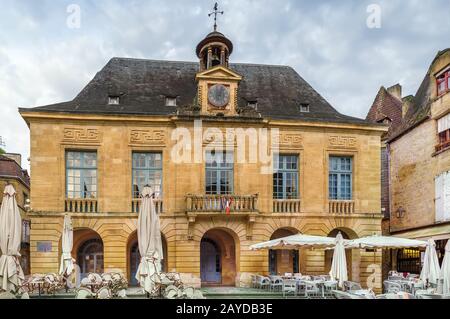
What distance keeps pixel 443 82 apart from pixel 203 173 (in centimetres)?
Answer: 1096

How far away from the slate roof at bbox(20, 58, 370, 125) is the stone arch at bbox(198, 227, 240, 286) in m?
5.90

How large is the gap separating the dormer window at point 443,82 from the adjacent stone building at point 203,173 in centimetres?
282

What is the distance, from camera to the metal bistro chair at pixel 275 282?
16.0 meters

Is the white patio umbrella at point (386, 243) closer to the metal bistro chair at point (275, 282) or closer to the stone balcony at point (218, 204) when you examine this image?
the metal bistro chair at point (275, 282)

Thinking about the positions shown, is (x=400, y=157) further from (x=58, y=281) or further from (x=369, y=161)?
(x=58, y=281)

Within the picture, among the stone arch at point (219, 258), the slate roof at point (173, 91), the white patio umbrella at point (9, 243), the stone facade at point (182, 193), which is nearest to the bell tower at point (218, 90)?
the slate roof at point (173, 91)

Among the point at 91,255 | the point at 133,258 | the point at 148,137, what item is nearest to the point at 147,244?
the point at 148,137

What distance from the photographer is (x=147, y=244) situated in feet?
38.2

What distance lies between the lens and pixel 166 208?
18.2 metres

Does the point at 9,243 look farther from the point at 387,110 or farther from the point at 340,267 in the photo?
the point at 387,110

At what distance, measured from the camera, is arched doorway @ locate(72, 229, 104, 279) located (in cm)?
1925

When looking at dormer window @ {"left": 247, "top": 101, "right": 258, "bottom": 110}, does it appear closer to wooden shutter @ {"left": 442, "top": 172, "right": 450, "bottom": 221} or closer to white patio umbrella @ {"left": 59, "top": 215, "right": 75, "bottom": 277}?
wooden shutter @ {"left": 442, "top": 172, "right": 450, "bottom": 221}

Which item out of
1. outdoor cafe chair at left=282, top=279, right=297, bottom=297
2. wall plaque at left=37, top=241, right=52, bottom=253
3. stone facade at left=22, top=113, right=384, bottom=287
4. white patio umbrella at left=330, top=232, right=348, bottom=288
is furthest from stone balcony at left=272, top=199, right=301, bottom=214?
wall plaque at left=37, top=241, right=52, bottom=253
